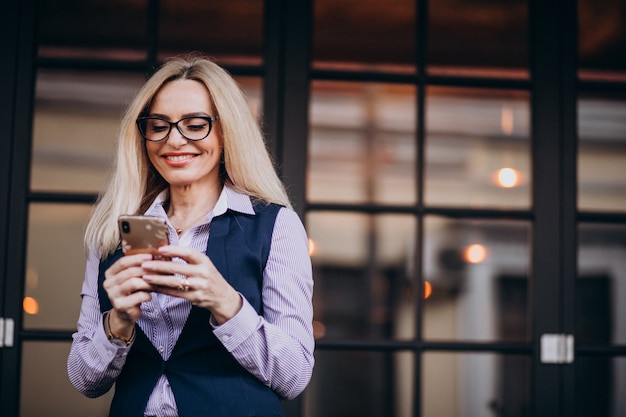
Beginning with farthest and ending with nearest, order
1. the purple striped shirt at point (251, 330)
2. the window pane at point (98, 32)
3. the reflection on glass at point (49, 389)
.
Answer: the window pane at point (98, 32), the reflection on glass at point (49, 389), the purple striped shirt at point (251, 330)

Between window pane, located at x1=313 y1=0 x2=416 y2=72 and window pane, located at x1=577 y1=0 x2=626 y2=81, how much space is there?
0.69 metres

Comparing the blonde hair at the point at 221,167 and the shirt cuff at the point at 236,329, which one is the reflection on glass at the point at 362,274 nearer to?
the blonde hair at the point at 221,167

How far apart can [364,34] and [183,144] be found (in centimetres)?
147

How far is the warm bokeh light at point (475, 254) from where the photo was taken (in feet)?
10.8

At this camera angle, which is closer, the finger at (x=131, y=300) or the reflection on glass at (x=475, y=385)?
the finger at (x=131, y=300)

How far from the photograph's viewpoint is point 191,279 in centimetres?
173

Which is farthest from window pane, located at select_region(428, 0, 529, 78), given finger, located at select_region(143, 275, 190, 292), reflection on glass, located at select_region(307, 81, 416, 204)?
finger, located at select_region(143, 275, 190, 292)

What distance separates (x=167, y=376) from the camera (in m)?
1.93

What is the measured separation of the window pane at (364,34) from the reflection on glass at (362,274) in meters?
0.62

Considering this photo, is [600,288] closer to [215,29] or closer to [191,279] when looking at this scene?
[215,29]

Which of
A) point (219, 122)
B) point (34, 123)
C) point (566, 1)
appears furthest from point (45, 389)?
point (566, 1)

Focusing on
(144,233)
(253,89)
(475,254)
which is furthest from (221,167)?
(475,254)

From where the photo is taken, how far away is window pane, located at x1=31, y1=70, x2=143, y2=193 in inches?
127

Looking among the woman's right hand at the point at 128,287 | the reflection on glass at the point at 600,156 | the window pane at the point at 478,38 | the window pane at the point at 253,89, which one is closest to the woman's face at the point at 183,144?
the woman's right hand at the point at 128,287
